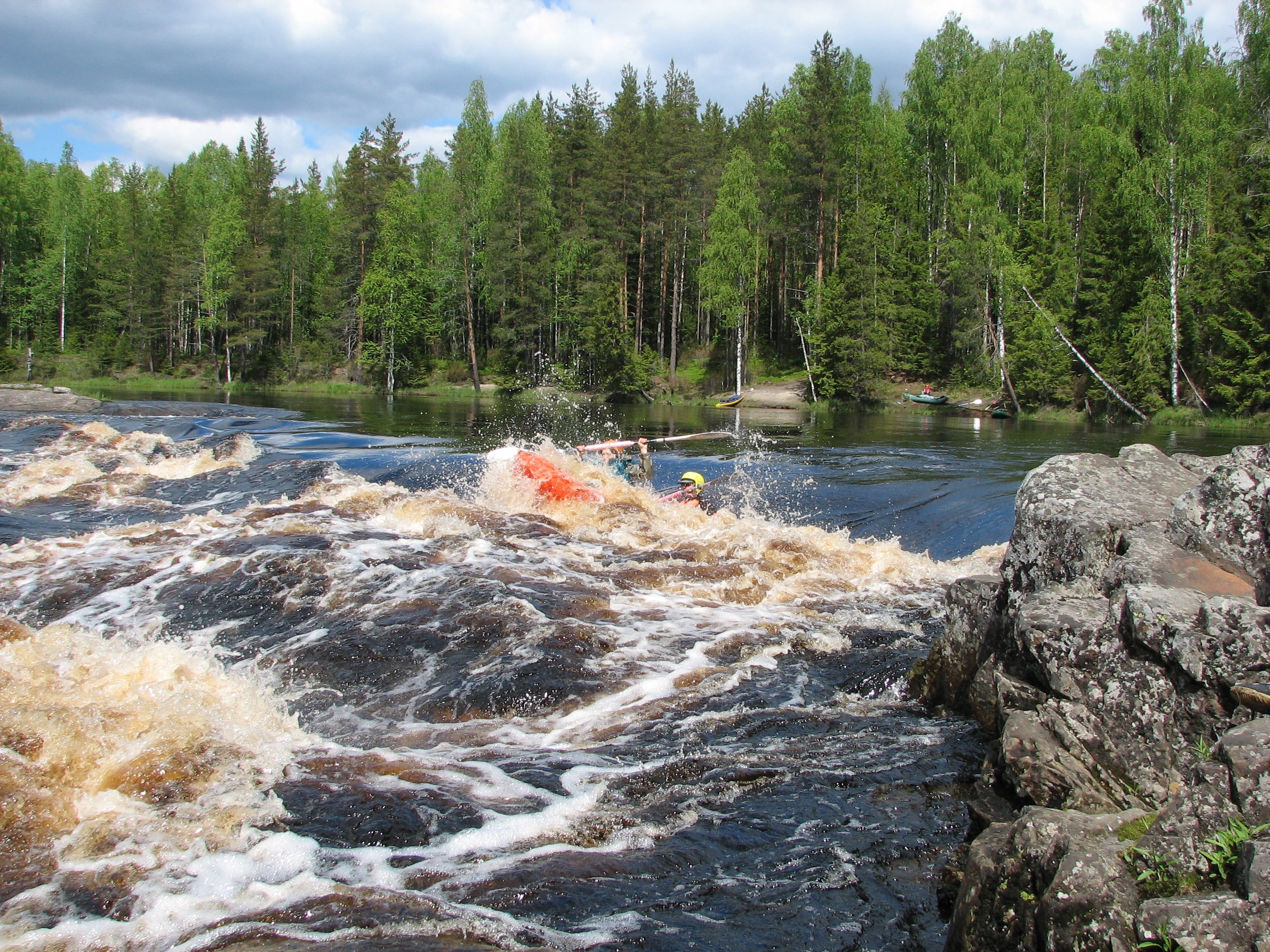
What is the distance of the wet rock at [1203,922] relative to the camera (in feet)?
7.18

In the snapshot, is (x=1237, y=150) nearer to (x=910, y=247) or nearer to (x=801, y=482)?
(x=910, y=247)

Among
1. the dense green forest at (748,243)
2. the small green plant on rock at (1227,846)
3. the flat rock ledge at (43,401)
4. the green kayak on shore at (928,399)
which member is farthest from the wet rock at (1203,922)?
the green kayak on shore at (928,399)

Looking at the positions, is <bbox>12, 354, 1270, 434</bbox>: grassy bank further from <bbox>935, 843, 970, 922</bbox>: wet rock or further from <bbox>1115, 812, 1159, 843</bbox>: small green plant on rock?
<bbox>1115, 812, 1159, 843</bbox>: small green plant on rock

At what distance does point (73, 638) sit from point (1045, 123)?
4316 cm

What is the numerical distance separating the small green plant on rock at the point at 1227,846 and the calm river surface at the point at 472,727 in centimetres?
127

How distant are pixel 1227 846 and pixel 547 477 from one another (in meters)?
11.9

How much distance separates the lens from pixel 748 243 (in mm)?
41719

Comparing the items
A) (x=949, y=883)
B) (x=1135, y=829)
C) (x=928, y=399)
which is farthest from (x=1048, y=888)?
(x=928, y=399)

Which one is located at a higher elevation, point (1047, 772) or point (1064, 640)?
point (1064, 640)

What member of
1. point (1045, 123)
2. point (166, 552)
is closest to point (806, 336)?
point (1045, 123)

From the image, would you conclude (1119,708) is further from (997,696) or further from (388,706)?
(388,706)

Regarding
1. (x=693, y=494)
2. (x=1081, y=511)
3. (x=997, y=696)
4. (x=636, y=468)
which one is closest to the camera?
(x=997, y=696)

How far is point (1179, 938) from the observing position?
2262 millimetres

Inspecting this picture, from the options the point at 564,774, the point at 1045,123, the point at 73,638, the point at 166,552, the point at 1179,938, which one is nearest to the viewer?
the point at 1179,938
